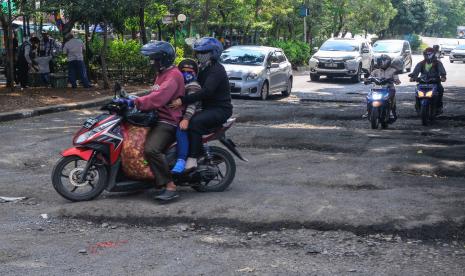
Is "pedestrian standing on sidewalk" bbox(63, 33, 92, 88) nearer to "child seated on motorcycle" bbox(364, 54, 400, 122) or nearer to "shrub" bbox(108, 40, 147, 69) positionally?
"shrub" bbox(108, 40, 147, 69)

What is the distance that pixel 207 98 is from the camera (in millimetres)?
7012

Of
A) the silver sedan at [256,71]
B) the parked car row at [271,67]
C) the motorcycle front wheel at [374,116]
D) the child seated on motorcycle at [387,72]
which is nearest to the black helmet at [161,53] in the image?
the motorcycle front wheel at [374,116]

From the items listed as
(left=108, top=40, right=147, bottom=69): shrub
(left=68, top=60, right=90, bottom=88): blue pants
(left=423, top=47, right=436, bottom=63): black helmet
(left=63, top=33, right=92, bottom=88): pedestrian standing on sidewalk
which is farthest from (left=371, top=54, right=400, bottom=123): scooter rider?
(left=108, top=40, right=147, bottom=69): shrub

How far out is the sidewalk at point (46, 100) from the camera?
583 inches

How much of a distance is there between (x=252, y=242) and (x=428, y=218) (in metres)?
1.71

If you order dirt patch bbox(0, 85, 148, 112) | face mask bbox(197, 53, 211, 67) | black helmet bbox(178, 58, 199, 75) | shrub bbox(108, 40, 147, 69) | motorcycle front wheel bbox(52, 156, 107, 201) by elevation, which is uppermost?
face mask bbox(197, 53, 211, 67)

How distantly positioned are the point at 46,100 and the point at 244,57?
6.26 metres

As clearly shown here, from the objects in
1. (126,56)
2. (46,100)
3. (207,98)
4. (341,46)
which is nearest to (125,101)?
(207,98)

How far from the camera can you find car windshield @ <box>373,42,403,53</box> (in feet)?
114

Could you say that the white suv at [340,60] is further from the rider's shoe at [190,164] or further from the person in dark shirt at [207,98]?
the rider's shoe at [190,164]

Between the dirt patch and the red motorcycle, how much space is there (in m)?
8.56

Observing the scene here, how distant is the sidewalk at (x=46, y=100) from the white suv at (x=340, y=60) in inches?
383

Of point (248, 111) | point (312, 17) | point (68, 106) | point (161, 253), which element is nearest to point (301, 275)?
point (161, 253)

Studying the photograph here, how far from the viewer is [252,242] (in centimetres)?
572
